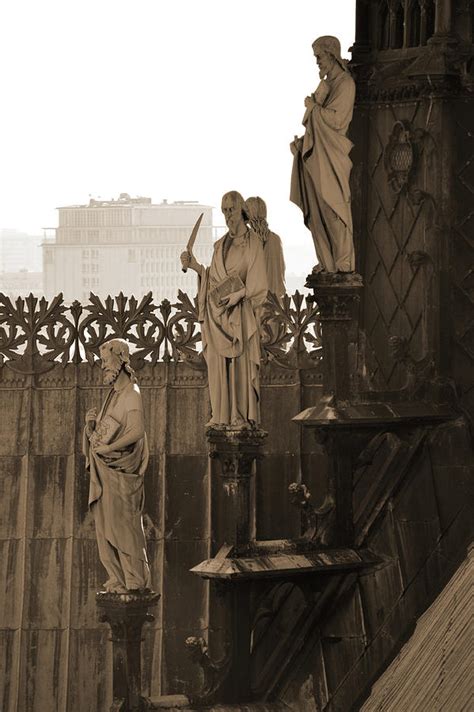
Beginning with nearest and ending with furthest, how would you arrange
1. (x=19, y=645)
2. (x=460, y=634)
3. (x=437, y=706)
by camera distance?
(x=437, y=706) → (x=460, y=634) → (x=19, y=645)

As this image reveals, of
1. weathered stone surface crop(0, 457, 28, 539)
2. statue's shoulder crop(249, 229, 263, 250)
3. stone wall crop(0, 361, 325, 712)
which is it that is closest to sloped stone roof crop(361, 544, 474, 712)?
statue's shoulder crop(249, 229, 263, 250)

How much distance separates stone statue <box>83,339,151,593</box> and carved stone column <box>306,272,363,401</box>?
1.64 metres

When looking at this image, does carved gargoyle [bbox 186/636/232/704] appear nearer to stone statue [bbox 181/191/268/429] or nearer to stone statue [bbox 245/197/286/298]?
stone statue [bbox 181/191/268/429]

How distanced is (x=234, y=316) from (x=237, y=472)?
120 centimetres

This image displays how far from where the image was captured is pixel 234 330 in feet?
72.6

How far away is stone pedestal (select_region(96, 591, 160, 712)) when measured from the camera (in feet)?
71.8

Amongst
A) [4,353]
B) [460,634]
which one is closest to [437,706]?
[460,634]

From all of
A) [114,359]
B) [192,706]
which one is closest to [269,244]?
[114,359]

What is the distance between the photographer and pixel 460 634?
20016 mm

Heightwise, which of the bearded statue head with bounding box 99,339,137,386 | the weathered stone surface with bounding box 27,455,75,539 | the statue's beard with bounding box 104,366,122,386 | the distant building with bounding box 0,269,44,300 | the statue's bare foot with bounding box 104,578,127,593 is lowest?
the statue's bare foot with bounding box 104,578,127,593

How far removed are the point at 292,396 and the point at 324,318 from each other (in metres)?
3.15

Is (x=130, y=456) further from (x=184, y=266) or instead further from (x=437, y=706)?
(x=437, y=706)

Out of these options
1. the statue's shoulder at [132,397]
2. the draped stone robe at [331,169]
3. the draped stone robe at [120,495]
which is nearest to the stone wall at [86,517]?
the draped stone robe at [331,169]

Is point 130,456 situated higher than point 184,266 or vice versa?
point 184,266
